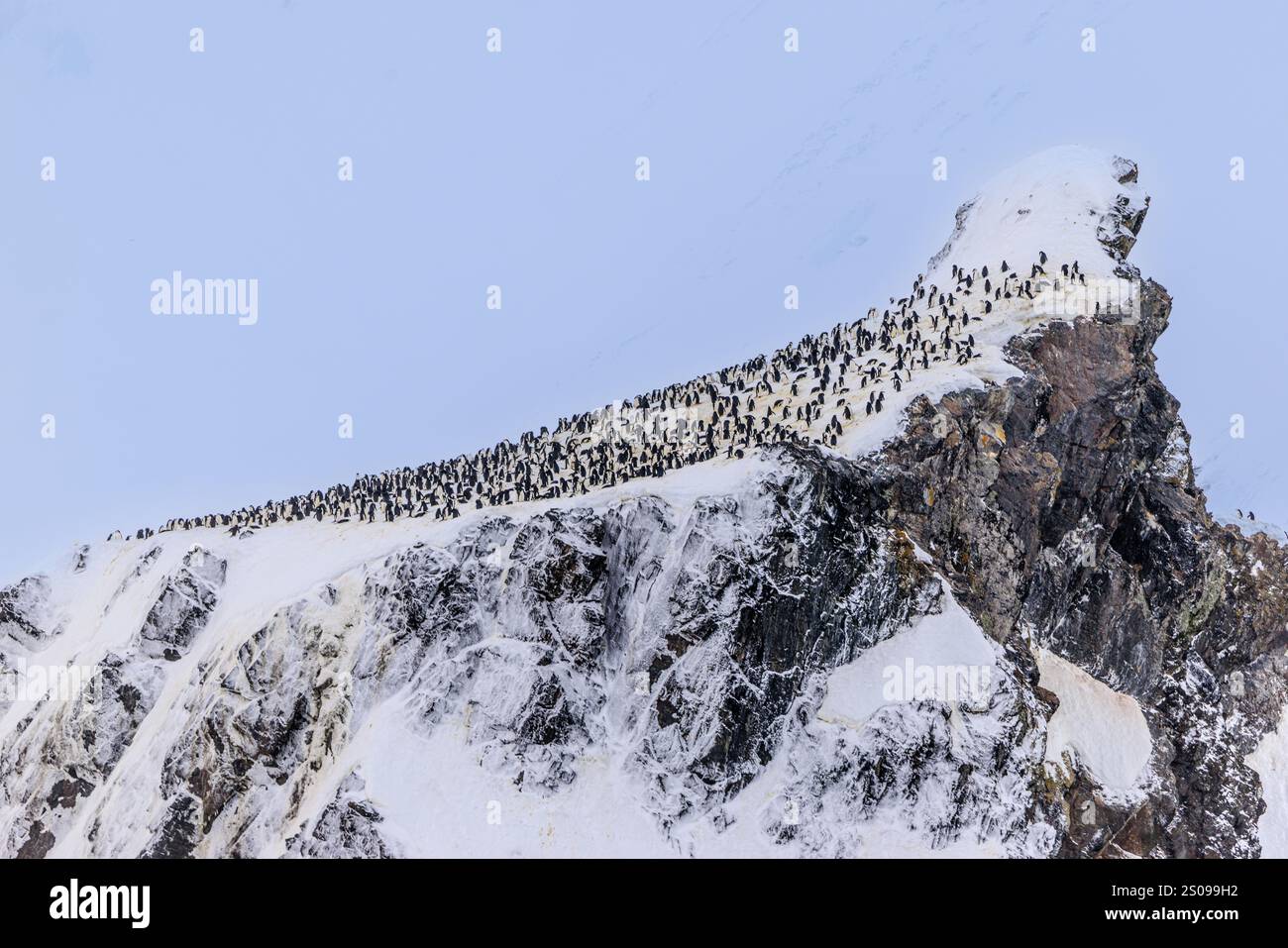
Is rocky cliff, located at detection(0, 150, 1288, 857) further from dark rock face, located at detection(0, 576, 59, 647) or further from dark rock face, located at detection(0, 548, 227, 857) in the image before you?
dark rock face, located at detection(0, 576, 59, 647)

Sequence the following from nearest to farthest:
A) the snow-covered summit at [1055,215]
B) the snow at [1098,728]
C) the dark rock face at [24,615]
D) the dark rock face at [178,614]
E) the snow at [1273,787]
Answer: the snow at [1098,728]
the dark rock face at [178,614]
the snow at [1273,787]
the dark rock face at [24,615]
the snow-covered summit at [1055,215]

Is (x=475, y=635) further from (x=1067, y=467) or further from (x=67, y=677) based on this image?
(x=1067, y=467)

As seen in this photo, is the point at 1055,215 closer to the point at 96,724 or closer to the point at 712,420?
the point at 712,420

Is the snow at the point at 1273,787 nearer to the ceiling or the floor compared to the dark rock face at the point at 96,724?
nearer to the floor

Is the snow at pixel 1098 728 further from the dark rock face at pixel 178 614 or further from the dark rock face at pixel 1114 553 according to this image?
the dark rock face at pixel 178 614

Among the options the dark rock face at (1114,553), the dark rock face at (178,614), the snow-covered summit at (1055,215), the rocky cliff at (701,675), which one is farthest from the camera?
the snow-covered summit at (1055,215)

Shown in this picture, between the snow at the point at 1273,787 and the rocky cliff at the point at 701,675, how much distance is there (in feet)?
15.8

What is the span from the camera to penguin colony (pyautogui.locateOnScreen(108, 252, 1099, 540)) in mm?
75562

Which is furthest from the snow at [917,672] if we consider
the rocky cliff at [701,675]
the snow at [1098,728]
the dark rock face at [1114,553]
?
the snow at [1098,728]

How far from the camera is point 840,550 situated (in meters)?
66.3

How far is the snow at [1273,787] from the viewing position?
88.6m

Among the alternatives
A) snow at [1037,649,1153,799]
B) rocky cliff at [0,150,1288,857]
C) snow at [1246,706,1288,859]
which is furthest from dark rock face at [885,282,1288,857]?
snow at [1246,706,1288,859]

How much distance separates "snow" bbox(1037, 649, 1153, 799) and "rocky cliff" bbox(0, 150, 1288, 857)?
8.3 inches
